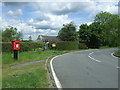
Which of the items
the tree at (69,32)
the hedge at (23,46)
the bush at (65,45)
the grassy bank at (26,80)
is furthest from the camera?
the tree at (69,32)

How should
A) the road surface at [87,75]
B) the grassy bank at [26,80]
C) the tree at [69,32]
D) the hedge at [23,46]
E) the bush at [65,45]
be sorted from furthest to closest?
1. the tree at [69,32]
2. the bush at [65,45]
3. the hedge at [23,46]
4. the road surface at [87,75]
5. the grassy bank at [26,80]

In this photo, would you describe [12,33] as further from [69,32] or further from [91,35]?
[91,35]

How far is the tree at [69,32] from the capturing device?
56906mm

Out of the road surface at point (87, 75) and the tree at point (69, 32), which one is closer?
the road surface at point (87, 75)

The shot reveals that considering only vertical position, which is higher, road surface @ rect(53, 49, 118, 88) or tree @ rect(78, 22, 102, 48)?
tree @ rect(78, 22, 102, 48)

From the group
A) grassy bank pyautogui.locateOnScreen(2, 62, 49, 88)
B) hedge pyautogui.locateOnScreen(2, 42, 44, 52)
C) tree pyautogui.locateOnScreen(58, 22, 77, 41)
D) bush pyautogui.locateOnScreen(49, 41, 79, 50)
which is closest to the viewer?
grassy bank pyautogui.locateOnScreen(2, 62, 49, 88)

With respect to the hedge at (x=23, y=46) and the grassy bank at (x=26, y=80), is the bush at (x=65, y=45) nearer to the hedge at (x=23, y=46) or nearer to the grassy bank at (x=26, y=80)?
the hedge at (x=23, y=46)

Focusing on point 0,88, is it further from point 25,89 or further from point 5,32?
point 5,32

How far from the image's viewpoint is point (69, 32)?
57156 millimetres

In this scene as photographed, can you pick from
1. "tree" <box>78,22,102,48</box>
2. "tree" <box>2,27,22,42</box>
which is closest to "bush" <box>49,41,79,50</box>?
"tree" <box>78,22,102,48</box>

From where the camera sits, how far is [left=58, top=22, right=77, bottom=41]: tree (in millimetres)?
56906

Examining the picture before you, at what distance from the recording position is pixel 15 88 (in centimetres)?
582

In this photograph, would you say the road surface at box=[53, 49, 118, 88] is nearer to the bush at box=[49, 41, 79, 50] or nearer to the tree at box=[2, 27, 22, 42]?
the bush at box=[49, 41, 79, 50]

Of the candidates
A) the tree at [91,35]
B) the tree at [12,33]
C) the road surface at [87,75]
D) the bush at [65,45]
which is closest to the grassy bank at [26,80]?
the road surface at [87,75]
